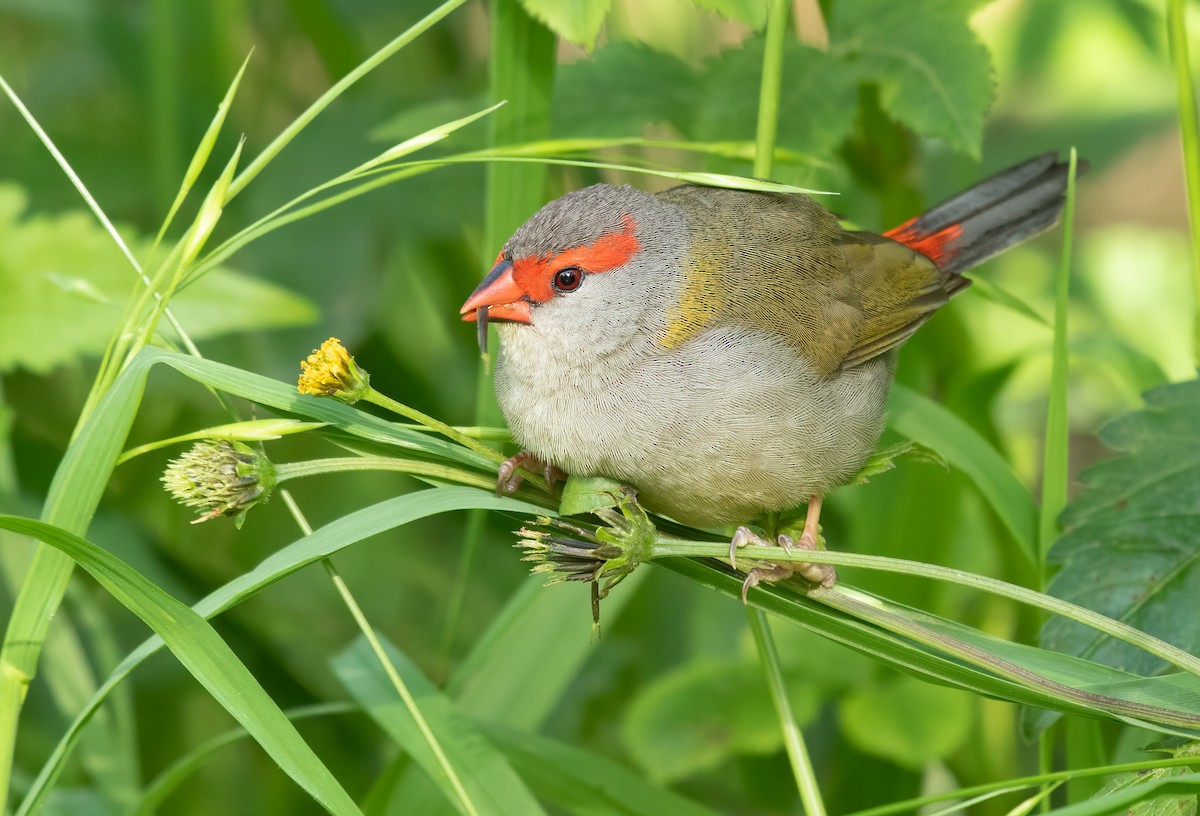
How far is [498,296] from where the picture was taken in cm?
222

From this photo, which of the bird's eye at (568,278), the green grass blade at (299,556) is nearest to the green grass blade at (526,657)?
the bird's eye at (568,278)

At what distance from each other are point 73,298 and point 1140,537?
85.6 inches

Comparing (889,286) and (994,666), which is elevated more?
(889,286)

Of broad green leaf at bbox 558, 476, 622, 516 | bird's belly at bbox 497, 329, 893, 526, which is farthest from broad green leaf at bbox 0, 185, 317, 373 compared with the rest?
broad green leaf at bbox 558, 476, 622, 516

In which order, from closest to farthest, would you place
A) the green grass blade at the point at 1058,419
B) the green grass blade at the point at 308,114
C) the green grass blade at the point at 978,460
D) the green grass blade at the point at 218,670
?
the green grass blade at the point at 218,670 < the green grass blade at the point at 308,114 < the green grass blade at the point at 1058,419 < the green grass blade at the point at 978,460

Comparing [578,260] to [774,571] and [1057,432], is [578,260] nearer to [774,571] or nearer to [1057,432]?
[774,571]

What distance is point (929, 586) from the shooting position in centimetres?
296

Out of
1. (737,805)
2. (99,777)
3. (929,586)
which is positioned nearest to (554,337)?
(929,586)

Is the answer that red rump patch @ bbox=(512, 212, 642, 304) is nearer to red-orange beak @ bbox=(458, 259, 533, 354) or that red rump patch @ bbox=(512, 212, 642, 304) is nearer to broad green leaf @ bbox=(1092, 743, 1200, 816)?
red-orange beak @ bbox=(458, 259, 533, 354)

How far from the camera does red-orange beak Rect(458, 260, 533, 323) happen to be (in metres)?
2.21

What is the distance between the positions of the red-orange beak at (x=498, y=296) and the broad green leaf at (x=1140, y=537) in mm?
1059

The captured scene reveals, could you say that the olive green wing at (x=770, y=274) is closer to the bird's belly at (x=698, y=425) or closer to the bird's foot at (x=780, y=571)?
the bird's belly at (x=698, y=425)

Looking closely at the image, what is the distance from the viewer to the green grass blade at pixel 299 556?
169cm

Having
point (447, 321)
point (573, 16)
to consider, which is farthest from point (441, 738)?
point (447, 321)
